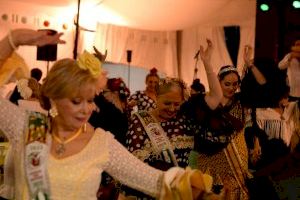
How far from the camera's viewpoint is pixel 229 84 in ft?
11.0

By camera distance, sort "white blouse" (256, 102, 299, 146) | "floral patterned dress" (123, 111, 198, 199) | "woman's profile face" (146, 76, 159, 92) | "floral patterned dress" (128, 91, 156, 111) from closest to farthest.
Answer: "floral patterned dress" (123, 111, 198, 199), "white blouse" (256, 102, 299, 146), "floral patterned dress" (128, 91, 156, 111), "woman's profile face" (146, 76, 159, 92)

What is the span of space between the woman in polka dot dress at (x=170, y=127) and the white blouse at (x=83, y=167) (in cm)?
98

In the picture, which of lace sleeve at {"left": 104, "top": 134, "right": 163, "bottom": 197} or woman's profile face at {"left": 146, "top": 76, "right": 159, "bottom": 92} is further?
woman's profile face at {"left": 146, "top": 76, "right": 159, "bottom": 92}

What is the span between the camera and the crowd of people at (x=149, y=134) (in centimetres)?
183

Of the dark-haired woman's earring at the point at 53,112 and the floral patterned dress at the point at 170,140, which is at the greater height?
the dark-haired woman's earring at the point at 53,112

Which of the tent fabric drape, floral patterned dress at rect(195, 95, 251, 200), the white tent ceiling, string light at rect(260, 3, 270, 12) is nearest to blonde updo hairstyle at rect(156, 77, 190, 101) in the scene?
floral patterned dress at rect(195, 95, 251, 200)

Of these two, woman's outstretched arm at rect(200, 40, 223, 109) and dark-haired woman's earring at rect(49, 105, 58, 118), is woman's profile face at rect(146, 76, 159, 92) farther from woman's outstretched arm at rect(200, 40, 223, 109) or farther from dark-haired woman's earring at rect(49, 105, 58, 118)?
dark-haired woman's earring at rect(49, 105, 58, 118)

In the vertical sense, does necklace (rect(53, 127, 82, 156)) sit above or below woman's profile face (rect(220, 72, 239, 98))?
below

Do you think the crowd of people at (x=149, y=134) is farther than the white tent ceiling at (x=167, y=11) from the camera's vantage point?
No

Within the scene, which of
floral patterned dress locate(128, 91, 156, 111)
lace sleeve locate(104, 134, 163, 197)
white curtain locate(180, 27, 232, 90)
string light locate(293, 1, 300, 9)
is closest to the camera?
lace sleeve locate(104, 134, 163, 197)

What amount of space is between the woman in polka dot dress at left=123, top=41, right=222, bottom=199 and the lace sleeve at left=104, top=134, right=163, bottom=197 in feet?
3.17

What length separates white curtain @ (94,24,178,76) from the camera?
8.15 m

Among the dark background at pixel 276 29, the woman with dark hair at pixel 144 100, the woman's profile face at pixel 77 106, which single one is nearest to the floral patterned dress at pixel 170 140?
the woman's profile face at pixel 77 106

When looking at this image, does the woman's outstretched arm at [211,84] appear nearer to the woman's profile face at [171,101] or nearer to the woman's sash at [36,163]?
the woman's profile face at [171,101]
